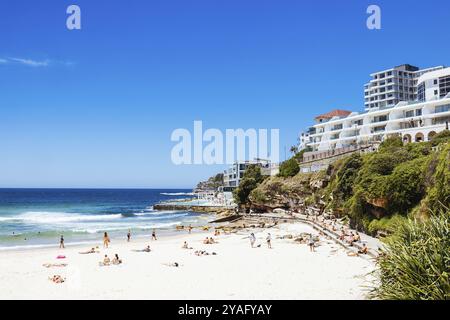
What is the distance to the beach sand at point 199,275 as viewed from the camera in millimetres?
14820

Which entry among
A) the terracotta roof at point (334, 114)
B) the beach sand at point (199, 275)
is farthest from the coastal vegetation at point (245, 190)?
the beach sand at point (199, 275)

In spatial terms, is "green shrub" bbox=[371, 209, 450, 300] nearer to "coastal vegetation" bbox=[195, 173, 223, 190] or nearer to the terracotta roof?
the terracotta roof

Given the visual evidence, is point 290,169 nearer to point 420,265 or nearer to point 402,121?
point 402,121

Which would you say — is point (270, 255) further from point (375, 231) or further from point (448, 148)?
point (448, 148)

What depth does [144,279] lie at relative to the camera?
17.8 m

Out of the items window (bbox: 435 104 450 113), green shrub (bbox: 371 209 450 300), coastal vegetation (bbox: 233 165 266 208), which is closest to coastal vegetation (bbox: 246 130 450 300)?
green shrub (bbox: 371 209 450 300)

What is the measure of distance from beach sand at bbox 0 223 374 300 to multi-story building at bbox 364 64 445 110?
78346 mm

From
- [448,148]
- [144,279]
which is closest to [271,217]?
[448,148]

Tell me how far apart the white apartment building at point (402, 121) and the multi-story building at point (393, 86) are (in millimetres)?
27858

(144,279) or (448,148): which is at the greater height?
(448,148)

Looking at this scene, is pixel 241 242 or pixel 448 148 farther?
pixel 241 242

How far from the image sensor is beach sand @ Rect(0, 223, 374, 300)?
14.8m

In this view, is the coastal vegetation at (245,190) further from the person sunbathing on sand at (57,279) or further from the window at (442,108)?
the person sunbathing on sand at (57,279)
